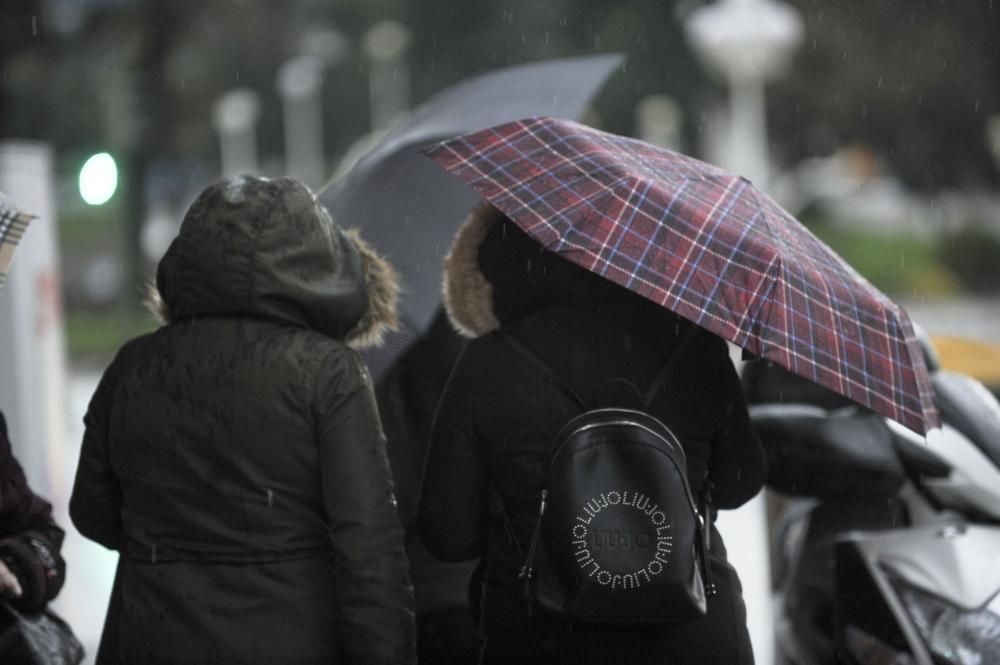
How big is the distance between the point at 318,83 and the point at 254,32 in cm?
775

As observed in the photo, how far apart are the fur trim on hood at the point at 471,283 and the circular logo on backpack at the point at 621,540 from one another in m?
0.51

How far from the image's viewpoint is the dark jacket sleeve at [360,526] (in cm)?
300

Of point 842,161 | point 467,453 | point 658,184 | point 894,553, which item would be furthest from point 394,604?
point 842,161

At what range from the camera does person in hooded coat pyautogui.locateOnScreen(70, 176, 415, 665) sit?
9.91ft

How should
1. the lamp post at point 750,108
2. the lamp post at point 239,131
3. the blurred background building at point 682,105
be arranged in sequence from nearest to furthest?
1. the lamp post at point 750,108
2. the blurred background building at point 682,105
3. the lamp post at point 239,131

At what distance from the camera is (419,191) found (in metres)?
4.71

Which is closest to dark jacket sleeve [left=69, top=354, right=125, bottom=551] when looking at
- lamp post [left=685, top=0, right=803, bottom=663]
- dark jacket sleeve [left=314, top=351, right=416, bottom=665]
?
dark jacket sleeve [left=314, top=351, right=416, bottom=665]

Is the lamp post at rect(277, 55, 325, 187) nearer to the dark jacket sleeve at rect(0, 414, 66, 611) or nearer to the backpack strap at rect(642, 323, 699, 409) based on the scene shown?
the dark jacket sleeve at rect(0, 414, 66, 611)

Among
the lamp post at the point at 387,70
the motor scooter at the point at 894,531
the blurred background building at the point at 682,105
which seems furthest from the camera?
the lamp post at the point at 387,70

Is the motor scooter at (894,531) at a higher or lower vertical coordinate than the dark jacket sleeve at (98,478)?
lower

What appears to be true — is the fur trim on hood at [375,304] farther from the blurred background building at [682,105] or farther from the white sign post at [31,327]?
the blurred background building at [682,105]

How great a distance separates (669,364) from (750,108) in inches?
935

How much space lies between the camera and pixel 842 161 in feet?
151

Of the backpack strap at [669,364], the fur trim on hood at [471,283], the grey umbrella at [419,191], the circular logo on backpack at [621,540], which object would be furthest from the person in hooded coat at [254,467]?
the grey umbrella at [419,191]
